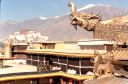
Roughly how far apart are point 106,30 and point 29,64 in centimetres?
2933

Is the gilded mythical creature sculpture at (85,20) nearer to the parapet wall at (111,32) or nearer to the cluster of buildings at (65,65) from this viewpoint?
the parapet wall at (111,32)

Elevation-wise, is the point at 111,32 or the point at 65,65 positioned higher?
the point at 111,32

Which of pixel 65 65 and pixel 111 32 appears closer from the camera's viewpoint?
pixel 111 32

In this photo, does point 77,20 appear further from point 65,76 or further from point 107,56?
point 65,76

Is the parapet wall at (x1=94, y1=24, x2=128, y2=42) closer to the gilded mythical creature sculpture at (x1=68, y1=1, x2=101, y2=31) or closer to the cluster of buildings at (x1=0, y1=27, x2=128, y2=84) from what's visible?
the gilded mythical creature sculpture at (x1=68, y1=1, x2=101, y2=31)

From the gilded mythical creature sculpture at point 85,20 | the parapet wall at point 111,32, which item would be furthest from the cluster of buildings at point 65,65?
the gilded mythical creature sculpture at point 85,20

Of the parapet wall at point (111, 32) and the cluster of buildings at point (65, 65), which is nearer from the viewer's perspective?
the parapet wall at point (111, 32)

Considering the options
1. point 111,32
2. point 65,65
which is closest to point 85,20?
point 111,32

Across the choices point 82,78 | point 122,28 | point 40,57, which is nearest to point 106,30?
point 122,28

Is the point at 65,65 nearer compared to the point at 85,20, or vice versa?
the point at 85,20

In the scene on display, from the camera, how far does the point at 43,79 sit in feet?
103

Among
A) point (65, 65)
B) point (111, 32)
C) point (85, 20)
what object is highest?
point (85, 20)

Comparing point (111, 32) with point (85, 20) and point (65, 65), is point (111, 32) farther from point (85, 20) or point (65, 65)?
point (65, 65)

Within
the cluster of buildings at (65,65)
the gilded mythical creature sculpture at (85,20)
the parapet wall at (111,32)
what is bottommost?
the cluster of buildings at (65,65)
